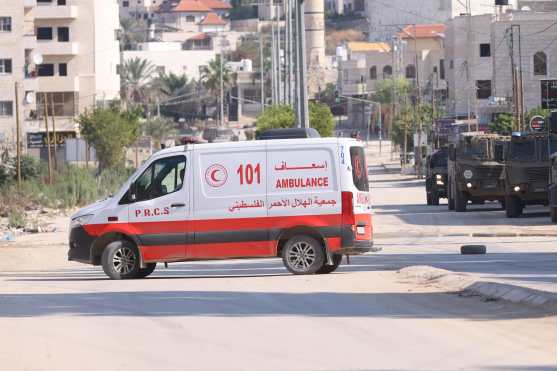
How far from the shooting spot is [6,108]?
318ft

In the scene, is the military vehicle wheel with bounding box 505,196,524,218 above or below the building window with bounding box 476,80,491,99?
A: below

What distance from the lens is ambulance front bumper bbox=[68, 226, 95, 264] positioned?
22938 mm

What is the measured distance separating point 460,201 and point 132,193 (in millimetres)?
22859

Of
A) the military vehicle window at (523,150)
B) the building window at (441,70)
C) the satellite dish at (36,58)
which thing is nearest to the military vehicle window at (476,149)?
the military vehicle window at (523,150)

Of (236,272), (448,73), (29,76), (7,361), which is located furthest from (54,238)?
(448,73)

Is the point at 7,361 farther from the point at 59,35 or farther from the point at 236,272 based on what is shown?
the point at 59,35

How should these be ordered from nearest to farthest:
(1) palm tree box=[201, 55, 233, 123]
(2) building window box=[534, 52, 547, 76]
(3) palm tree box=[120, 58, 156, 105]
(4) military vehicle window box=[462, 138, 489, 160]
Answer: (4) military vehicle window box=[462, 138, 489, 160] → (2) building window box=[534, 52, 547, 76] → (3) palm tree box=[120, 58, 156, 105] → (1) palm tree box=[201, 55, 233, 123]

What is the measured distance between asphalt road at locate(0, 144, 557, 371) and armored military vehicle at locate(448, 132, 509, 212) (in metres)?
17.7

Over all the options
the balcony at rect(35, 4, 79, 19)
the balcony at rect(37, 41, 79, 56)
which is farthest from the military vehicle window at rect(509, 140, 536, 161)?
the balcony at rect(35, 4, 79, 19)

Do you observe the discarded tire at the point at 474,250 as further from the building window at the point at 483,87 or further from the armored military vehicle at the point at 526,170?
Answer: the building window at the point at 483,87

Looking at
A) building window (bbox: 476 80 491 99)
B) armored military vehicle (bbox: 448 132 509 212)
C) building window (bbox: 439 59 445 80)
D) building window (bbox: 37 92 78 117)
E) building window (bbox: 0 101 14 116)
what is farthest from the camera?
building window (bbox: 439 59 445 80)

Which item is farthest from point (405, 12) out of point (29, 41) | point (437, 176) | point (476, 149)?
point (476, 149)

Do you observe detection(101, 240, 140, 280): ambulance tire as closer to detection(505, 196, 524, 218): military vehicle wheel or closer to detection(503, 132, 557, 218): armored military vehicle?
detection(503, 132, 557, 218): armored military vehicle

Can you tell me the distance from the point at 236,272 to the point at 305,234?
2394mm
